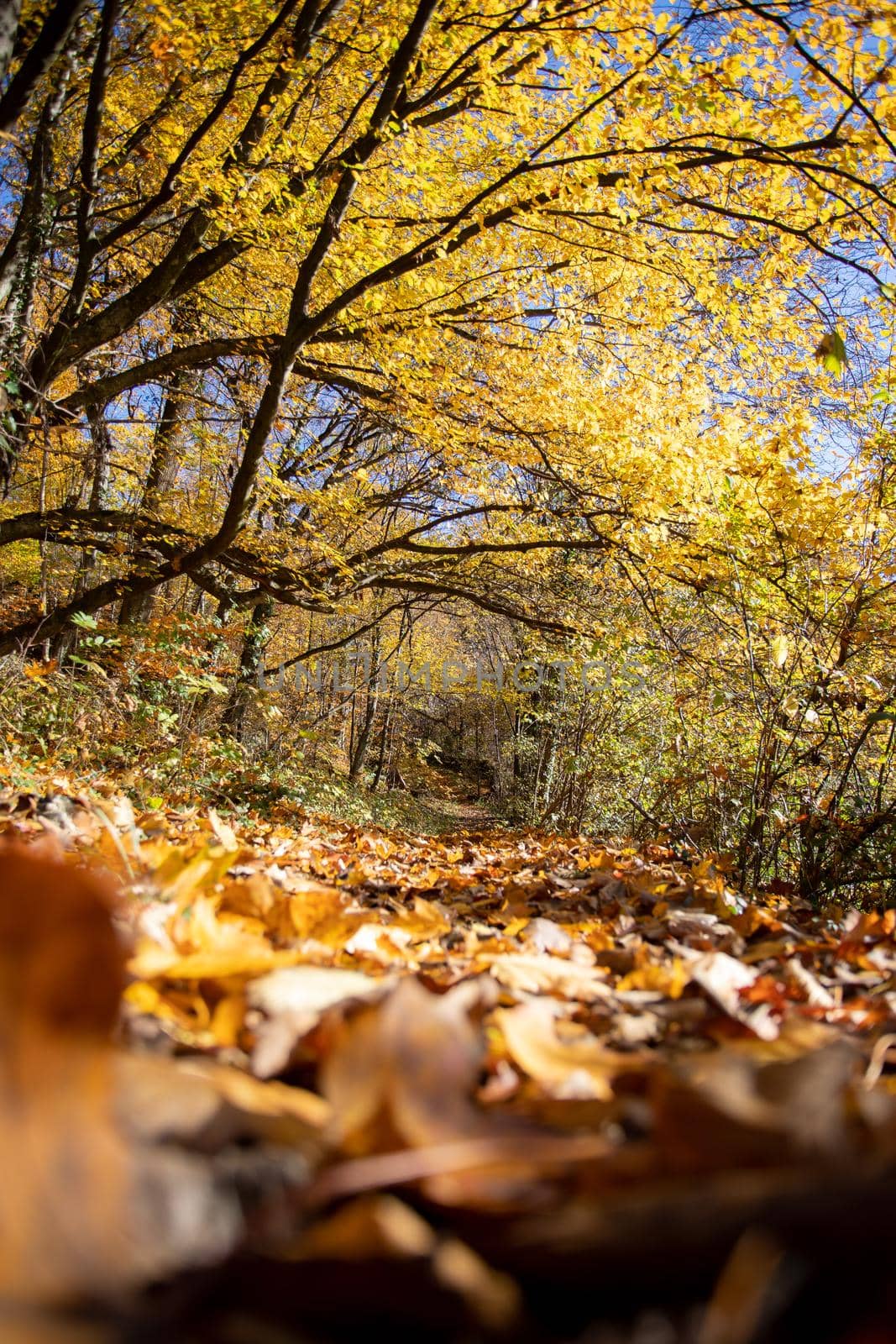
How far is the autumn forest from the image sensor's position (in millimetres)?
364

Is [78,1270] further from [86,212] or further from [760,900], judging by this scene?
[86,212]

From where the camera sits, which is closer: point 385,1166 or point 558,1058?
point 385,1166

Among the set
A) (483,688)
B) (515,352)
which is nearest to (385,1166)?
(515,352)

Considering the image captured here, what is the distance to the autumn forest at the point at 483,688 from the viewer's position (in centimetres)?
36

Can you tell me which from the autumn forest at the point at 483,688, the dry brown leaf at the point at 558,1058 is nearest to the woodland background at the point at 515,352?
the autumn forest at the point at 483,688

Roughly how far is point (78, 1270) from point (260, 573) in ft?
24.6

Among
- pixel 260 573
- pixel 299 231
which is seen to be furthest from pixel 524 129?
pixel 260 573

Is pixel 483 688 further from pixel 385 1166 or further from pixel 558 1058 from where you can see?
pixel 385 1166

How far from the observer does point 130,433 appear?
11.2 m

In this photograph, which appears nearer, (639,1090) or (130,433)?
(639,1090)

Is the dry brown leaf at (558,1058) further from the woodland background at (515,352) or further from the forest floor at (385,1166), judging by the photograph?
the woodland background at (515,352)

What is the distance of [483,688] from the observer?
13305 mm

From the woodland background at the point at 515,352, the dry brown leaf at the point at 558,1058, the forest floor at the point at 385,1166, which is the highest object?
the woodland background at the point at 515,352

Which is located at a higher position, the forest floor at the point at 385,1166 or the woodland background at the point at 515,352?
the woodland background at the point at 515,352
